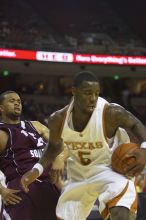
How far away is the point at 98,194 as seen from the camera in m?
3.42

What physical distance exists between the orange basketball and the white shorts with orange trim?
0.07 metres

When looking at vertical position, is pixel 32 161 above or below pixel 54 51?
below

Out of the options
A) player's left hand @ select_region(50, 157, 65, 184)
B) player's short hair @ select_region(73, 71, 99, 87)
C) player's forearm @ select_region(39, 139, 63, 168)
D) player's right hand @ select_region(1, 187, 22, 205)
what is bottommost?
player's right hand @ select_region(1, 187, 22, 205)

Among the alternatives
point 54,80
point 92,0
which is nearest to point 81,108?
point 54,80

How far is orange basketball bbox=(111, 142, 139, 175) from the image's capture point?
3.12 m

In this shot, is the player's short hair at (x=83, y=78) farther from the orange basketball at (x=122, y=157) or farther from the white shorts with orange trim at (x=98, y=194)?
the white shorts with orange trim at (x=98, y=194)

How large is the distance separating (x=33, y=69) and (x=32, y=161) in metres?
10.9

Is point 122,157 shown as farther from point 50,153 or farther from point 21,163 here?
point 21,163

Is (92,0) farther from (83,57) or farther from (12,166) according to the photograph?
(12,166)

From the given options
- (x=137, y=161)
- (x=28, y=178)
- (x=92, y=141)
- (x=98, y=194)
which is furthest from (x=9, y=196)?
(x=137, y=161)

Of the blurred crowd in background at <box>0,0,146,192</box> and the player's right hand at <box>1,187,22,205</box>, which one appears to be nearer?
the player's right hand at <box>1,187,22,205</box>

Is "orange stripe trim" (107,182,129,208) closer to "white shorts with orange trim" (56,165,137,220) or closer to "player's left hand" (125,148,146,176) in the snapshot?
"white shorts with orange trim" (56,165,137,220)

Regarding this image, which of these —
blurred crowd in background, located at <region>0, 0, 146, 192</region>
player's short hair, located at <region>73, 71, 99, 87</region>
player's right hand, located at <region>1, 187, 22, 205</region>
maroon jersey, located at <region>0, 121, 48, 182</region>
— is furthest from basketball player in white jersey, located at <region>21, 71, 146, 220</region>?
blurred crowd in background, located at <region>0, 0, 146, 192</region>

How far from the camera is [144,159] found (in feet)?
9.79
